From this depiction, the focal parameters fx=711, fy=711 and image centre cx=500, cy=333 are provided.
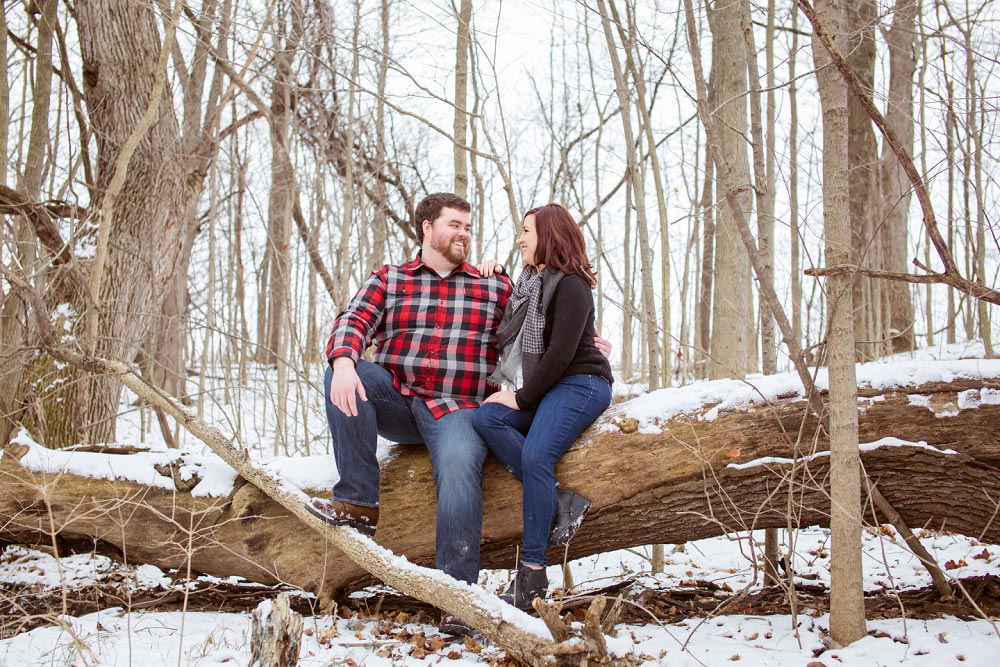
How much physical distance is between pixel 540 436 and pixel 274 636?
1.35 m

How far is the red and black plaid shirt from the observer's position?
3.48 m

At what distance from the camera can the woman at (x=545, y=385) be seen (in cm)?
311

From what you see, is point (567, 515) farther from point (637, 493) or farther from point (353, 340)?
point (353, 340)

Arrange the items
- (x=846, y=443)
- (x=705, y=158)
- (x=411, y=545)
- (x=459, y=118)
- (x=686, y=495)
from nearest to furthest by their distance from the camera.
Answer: (x=846, y=443) < (x=686, y=495) < (x=411, y=545) < (x=459, y=118) < (x=705, y=158)

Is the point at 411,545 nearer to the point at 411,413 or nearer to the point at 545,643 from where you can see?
the point at 411,413

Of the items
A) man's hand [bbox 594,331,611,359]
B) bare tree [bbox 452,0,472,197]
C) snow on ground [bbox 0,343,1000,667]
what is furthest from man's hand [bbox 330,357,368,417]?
bare tree [bbox 452,0,472,197]

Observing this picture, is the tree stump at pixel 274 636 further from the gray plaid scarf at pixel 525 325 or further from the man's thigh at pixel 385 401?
the gray plaid scarf at pixel 525 325

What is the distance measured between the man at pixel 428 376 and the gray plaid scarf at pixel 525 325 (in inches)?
5.1

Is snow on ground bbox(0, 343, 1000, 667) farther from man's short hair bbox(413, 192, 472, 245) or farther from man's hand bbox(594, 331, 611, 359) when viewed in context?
man's short hair bbox(413, 192, 472, 245)

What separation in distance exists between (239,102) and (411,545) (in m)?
9.00

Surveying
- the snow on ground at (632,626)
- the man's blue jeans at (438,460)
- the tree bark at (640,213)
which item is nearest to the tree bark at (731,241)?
the tree bark at (640,213)

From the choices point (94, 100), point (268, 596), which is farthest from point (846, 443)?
point (94, 100)

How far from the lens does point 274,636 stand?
2303 mm

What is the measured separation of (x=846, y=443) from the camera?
2.64m
